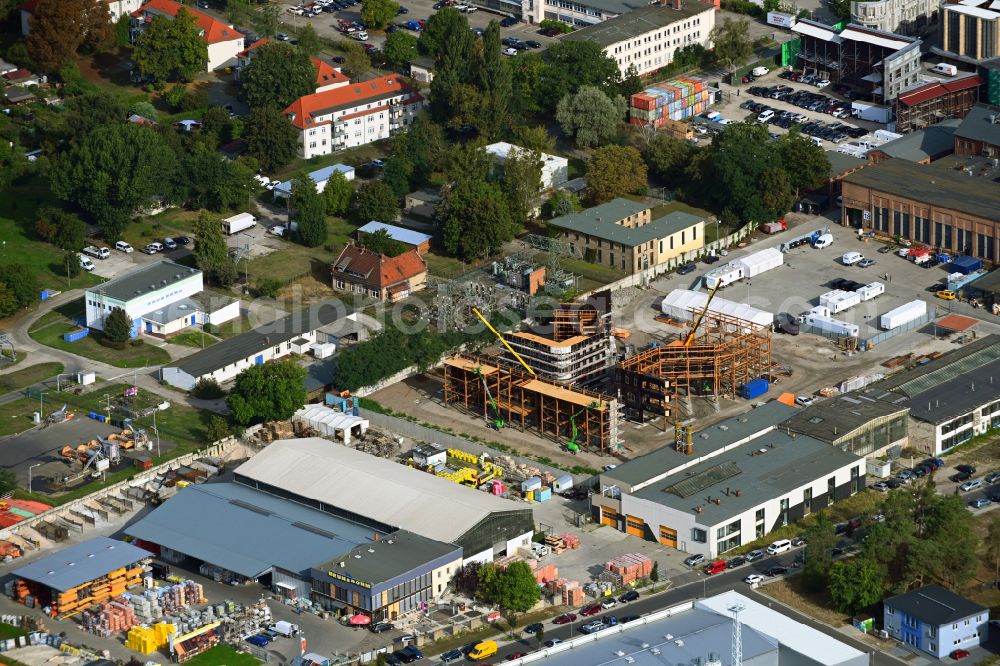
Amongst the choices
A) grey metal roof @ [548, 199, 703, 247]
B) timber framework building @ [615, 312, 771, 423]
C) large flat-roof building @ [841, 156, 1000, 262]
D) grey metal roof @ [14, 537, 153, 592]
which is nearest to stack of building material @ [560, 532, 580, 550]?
timber framework building @ [615, 312, 771, 423]

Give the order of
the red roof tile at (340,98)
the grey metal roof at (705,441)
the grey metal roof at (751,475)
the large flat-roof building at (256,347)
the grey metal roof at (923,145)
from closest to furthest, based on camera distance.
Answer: the grey metal roof at (751,475), the grey metal roof at (705,441), the large flat-roof building at (256,347), the grey metal roof at (923,145), the red roof tile at (340,98)

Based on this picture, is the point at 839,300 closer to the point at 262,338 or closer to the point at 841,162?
the point at 841,162

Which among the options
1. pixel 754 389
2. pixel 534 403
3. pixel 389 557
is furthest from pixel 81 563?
pixel 754 389

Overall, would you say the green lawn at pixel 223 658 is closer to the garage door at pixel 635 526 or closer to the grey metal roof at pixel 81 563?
the grey metal roof at pixel 81 563

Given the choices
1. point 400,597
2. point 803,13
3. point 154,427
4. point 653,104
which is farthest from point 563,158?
point 400,597

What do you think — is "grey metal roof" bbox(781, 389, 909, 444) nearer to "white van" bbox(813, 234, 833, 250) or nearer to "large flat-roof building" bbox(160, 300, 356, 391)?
"white van" bbox(813, 234, 833, 250)

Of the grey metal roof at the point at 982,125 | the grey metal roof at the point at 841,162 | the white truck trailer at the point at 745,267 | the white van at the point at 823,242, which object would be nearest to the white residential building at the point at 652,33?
the grey metal roof at the point at 841,162
